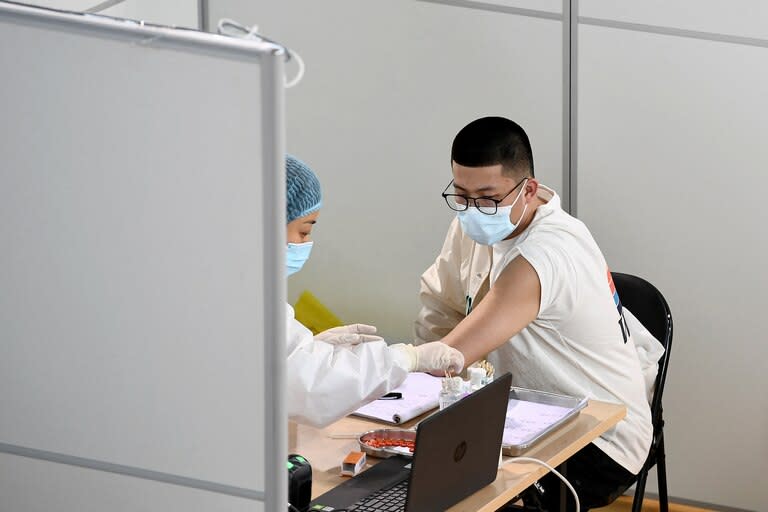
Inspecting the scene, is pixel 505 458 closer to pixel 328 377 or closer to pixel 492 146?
pixel 328 377

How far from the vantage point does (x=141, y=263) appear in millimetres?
1565

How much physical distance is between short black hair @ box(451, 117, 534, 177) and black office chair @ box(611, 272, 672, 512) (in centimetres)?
48

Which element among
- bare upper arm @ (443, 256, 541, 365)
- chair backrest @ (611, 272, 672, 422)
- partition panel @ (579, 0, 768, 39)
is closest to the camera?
bare upper arm @ (443, 256, 541, 365)

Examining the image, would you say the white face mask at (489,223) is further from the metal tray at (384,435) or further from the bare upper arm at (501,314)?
the metal tray at (384,435)

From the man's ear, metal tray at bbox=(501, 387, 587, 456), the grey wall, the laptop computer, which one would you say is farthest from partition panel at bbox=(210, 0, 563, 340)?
the laptop computer

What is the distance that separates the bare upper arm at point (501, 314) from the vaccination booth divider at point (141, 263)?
1177 mm

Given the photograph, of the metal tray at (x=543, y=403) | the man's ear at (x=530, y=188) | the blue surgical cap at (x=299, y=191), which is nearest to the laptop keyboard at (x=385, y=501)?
the metal tray at (x=543, y=403)

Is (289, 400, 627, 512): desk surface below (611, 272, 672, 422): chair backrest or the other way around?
below

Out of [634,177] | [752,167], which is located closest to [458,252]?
[634,177]

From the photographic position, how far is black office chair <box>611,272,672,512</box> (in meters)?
2.95

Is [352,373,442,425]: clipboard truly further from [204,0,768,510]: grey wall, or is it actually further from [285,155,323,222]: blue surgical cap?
[204,0,768,510]: grey wall

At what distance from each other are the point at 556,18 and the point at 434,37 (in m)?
0.39

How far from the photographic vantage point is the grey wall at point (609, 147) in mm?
3355

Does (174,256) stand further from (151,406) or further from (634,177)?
(634,177)
